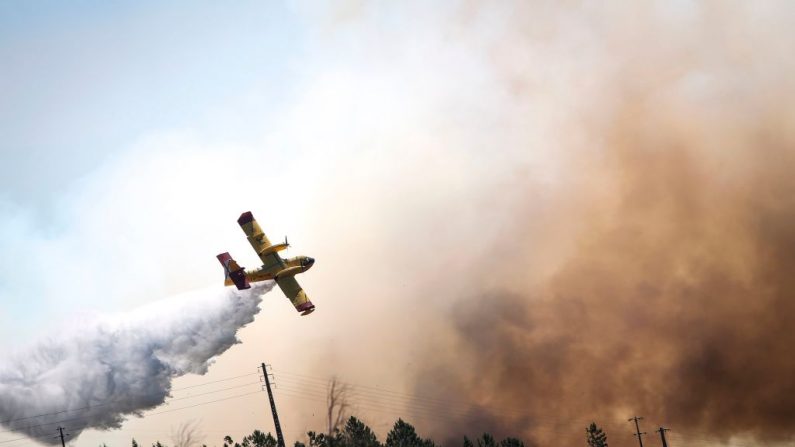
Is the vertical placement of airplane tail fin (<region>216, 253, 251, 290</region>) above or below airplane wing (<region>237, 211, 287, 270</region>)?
below

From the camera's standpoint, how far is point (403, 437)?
394ft

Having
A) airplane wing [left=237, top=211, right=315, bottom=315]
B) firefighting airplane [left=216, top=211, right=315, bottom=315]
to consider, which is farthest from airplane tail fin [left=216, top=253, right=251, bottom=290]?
airplane wing [left=237, top=211, right=315, bottom=315]

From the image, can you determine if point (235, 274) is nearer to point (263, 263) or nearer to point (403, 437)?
point (263, 263)

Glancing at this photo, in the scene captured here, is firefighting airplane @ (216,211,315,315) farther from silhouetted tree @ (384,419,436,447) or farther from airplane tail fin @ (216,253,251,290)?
silhouetted tree @ (384,419,436,447)

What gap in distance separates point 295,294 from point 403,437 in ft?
144

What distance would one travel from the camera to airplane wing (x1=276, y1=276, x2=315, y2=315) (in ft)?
276

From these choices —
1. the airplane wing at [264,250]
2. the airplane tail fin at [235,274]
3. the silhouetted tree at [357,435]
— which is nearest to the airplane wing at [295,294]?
A: the airplane wing at [264,250]

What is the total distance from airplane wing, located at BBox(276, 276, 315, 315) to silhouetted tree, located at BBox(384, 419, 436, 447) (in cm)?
4148

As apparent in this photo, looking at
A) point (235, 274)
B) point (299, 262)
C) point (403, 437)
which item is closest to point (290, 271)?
point (299, 262)

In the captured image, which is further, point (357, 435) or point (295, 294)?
point (357, 435)

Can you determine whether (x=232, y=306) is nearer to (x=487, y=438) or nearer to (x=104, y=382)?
(x=104, y=382)

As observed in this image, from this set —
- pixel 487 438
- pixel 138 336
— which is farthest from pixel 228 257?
pixel 487 438

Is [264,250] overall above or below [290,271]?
above

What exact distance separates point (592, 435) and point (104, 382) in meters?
75.7
